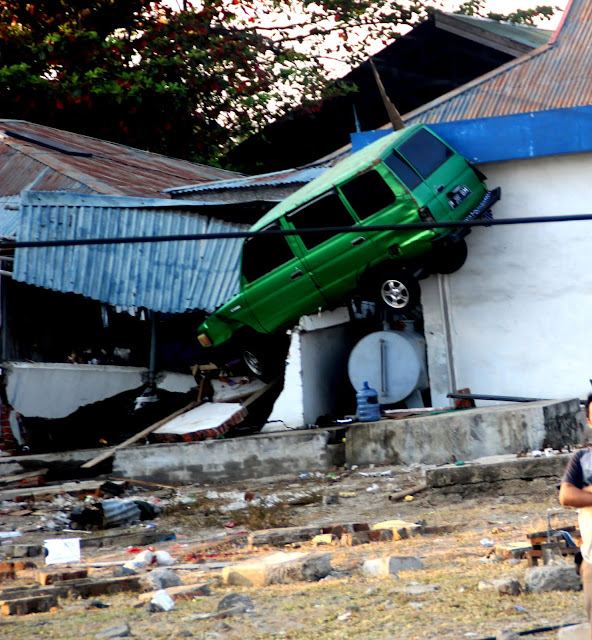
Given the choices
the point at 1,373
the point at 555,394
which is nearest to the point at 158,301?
the point at 1,373

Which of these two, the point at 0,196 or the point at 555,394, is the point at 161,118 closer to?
the point at 0,196

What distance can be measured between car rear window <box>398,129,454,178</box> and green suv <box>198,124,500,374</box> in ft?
0.04

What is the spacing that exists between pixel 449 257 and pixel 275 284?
81.3 inches

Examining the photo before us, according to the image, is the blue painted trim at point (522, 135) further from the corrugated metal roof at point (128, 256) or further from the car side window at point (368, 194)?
the corrugated metal roof at point (128, 256)

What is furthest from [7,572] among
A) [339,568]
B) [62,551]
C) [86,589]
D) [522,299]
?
[522,299]

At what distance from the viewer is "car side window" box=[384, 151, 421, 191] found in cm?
1120

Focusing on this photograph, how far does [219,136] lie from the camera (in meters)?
24.1

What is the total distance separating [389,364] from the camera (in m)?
12.0

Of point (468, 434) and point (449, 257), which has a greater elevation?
point (449, 257)

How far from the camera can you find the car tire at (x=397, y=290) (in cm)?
1151

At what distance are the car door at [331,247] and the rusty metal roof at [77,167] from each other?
13.3ft

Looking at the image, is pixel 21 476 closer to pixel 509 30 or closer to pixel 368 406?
pixel 368 406

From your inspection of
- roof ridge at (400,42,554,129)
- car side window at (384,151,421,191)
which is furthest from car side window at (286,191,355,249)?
roof ridge at (400,42,554,129)

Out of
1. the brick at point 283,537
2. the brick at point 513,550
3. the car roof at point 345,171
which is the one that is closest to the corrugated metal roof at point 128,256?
the car roof at point 345,171
